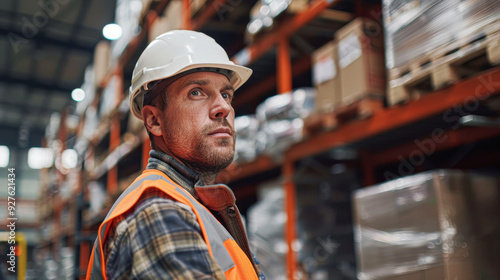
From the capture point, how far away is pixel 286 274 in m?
4.56

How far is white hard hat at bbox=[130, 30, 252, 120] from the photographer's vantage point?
5.33ft

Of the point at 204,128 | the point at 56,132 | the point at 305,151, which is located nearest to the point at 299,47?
the point at 305,151

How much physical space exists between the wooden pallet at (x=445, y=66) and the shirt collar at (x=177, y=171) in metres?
1.87

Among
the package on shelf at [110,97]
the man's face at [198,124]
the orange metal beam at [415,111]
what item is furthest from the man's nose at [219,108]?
the package on shelf at [110,97]

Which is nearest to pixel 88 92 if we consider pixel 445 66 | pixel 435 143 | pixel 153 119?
pixel 435 143

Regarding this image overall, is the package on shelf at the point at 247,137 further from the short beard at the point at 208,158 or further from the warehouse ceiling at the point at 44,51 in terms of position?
the warehouse ceiling at the point at 44,51

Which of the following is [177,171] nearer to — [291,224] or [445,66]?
[445,66]

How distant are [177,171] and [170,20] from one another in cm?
524

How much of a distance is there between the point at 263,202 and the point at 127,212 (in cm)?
379

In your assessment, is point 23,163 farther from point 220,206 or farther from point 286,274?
point 220,206

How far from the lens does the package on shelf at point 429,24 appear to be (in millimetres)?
2629

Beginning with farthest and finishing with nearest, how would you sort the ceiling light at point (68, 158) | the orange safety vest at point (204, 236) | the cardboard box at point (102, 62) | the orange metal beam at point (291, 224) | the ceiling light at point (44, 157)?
the ceiling light at point (44, 157)
the ceiling light at point (68, 158)
the cardboard box at point (102, 62)
the orange metal beam at point (291, 224)
the orange safety vest at point (204, 236)

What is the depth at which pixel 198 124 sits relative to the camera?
Answer: 1.63 metres

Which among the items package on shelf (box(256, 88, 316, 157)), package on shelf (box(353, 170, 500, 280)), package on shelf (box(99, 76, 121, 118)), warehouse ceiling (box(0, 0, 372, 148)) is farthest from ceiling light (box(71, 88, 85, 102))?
package on shelf (box(353, 170, 500, 280))
